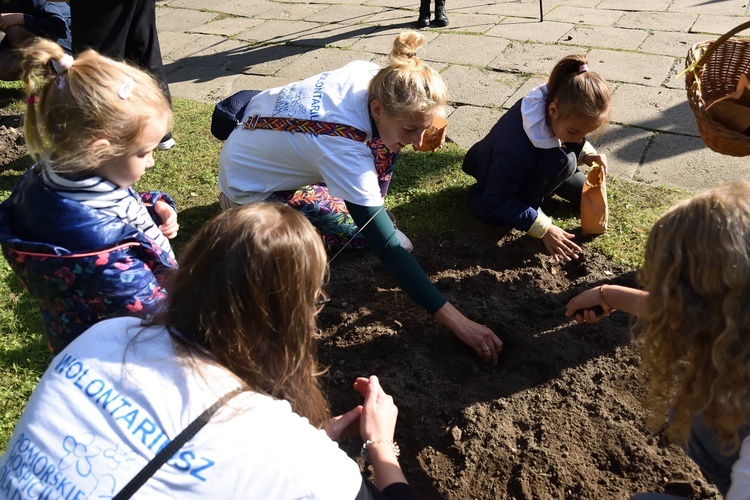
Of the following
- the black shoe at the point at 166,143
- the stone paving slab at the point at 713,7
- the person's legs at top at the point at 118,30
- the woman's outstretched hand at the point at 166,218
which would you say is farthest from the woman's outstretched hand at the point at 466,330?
the stone paving slab at the point at 713,7

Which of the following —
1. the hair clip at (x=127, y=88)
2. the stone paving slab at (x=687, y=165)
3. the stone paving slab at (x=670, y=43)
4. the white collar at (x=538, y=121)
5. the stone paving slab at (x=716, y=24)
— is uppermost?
the hair clip at (x=127, y=88)

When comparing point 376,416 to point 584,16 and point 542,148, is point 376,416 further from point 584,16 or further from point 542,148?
point 584,16

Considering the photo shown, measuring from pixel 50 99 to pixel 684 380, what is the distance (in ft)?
6.12

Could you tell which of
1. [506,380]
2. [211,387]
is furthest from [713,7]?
[211,387]

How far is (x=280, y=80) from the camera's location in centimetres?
539

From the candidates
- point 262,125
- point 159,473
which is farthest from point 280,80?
point 159,473

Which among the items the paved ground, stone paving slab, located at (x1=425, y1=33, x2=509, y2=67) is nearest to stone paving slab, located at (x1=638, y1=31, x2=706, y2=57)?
the paved ground

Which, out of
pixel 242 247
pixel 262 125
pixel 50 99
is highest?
pixel 50 99

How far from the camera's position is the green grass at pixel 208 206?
9.30 feet

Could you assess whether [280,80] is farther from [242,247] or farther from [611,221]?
[242,247]

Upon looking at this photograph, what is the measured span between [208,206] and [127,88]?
1979 millimetres

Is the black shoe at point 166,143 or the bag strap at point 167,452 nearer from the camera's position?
the bag strap at point 167,452

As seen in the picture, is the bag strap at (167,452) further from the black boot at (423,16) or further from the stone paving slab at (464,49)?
the black boot at (423,16)

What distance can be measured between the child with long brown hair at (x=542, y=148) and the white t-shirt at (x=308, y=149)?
75 cm
